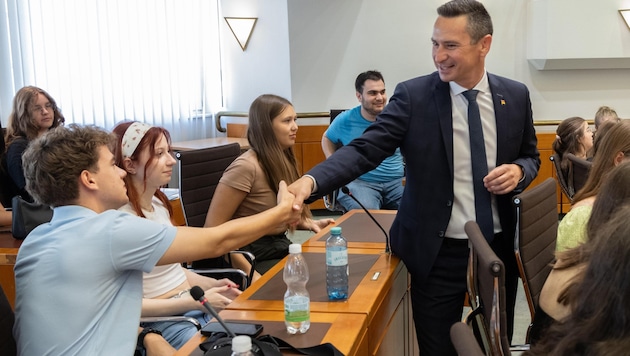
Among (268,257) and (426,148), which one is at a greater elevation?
(426,148)

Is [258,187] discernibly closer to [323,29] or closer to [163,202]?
[163,202]

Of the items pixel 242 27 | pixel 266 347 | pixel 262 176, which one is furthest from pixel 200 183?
pixel 242 27

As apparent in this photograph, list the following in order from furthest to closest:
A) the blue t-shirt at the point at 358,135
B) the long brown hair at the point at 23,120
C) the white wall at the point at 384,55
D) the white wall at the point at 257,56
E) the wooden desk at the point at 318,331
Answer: the white wall at the point at 257,56 → the white wall at the point at 384,55 → the blue t-shirt at the point at 358,135 → the long brown hair at the point at 23,120 → the wooden desk at the point at 318,331

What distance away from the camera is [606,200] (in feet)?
4.96

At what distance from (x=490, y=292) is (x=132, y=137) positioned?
1505 millimetres

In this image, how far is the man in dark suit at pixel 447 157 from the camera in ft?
7.24

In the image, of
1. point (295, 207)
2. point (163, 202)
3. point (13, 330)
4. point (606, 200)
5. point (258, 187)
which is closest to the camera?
point (606, 200)

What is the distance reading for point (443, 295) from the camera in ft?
7.56

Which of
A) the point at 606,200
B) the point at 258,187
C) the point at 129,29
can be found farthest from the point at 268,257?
the point at 129,29

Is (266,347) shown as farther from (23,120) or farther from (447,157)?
(23,120)

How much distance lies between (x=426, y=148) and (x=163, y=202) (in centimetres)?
116

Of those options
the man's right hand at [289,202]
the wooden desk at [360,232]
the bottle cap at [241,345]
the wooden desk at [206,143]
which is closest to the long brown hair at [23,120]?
the wooden desk at [206,143]

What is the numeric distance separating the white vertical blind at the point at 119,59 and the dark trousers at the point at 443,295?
170 inches

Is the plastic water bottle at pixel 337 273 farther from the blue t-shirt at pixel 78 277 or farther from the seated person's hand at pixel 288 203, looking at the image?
the blue t-shirt at pixel 78 277
